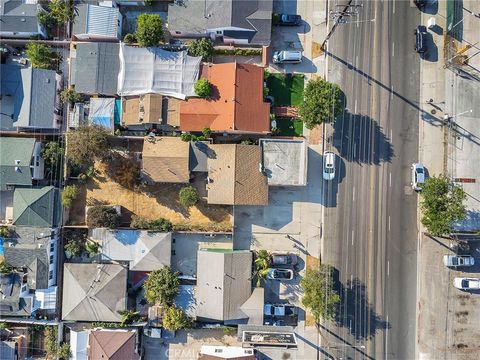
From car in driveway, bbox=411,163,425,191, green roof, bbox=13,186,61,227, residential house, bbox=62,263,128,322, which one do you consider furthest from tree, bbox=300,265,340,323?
green roof, bbox=13,186,61,227

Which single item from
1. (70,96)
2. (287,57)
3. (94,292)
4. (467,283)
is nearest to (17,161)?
(70,96)

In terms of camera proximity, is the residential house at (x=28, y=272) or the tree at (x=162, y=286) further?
the residential house at (x=28, y=272)

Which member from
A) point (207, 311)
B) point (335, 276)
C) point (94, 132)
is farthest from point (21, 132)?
point (335, 276)

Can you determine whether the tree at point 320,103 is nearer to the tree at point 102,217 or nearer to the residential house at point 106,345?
the tree at point 102,217

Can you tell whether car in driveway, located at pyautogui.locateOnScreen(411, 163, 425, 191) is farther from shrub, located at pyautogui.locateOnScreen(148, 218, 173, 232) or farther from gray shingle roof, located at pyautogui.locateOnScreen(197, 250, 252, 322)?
shrub, located at pyautogui.locateOnScreen(148, 218, 173, 232)

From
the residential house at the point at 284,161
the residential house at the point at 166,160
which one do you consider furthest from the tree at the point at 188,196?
the residential house at the point at 284,161
